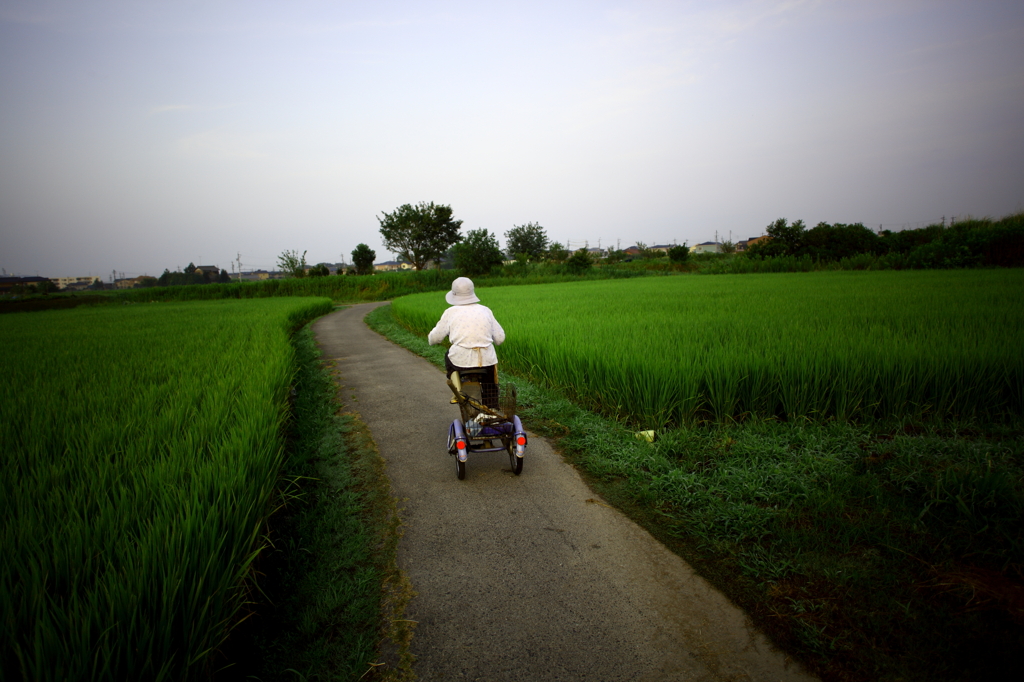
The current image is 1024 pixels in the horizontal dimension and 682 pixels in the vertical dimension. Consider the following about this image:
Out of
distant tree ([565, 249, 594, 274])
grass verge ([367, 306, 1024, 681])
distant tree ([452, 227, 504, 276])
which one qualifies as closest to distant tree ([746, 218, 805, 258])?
distant tree ([565, 249, 594, 274])

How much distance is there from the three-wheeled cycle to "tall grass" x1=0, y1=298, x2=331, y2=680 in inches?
47.3

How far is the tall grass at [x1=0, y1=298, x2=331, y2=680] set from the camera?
122 cm

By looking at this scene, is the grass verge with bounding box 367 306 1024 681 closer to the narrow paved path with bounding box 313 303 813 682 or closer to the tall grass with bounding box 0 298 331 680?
the narrow paved path with bounding box 313 303 813 682

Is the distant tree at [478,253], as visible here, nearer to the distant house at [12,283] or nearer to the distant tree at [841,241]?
the distant tree at [841,241]

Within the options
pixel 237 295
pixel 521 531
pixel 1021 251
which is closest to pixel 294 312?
pixel 521 531

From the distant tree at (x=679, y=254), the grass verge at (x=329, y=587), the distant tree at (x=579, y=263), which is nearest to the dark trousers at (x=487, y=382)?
the grass verge at (x=329, y=587)

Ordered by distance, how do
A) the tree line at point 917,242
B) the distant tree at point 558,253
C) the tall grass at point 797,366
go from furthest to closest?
the distant tree at point 558,253
the tree line at point 917,242
the tall grass at point 797,366

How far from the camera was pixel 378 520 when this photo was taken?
2688 mm

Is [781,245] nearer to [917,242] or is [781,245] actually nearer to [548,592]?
[917,242]

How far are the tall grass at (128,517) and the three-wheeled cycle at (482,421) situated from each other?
120 cm

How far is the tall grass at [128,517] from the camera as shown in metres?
1.22

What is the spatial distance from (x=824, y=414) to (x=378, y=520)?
12.0 ft

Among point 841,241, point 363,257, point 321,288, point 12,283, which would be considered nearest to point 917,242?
point 841,241

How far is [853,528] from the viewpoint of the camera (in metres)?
2.19
